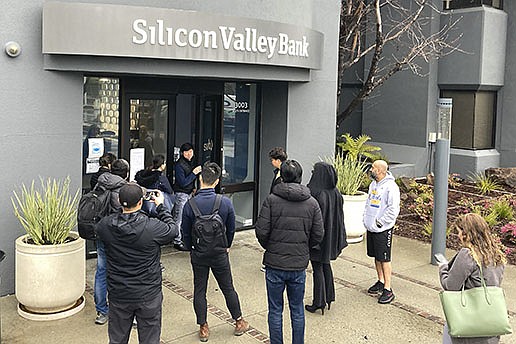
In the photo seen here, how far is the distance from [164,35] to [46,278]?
3525 mm

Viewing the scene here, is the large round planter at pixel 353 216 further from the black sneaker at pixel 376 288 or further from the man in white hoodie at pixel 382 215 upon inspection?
the man in white hoodie at pixel 382 215

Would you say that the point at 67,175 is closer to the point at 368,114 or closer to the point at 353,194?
the point at 353,194

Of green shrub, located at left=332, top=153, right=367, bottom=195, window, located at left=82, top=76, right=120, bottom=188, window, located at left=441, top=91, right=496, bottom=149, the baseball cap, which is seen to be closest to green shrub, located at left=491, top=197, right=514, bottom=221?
green shrub, located at left=332, top=153, right=367, bottom=195

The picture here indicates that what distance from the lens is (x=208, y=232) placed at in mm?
5586

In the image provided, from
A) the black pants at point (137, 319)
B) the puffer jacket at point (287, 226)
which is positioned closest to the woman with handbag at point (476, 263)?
the puffer jacket at point (287, 226)

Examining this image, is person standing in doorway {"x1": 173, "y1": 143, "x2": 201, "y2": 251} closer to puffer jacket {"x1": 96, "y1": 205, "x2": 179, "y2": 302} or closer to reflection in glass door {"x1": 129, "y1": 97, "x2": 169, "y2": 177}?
reflection in glass door {"x1": 129, "y1": 97, "x2": 169, "y2": 177}

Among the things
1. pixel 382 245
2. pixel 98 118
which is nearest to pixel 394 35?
pixel 98 118

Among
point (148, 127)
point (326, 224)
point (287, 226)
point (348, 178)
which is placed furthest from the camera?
point (348, 178)

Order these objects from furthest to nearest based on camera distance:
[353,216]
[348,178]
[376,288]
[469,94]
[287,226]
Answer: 1. [469,94]
2. [348,178]
3. [353,216]
4. [376,288]
5. [287,226]

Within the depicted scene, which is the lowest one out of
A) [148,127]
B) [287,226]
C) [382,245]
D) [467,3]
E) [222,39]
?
[382,245]

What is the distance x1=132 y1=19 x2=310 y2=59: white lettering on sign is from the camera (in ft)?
25.3

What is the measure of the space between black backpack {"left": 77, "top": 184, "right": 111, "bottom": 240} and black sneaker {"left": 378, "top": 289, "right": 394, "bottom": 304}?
3.53 metres

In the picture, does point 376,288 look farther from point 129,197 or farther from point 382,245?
point 129,197

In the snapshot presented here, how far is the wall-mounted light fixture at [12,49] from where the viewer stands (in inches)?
276
